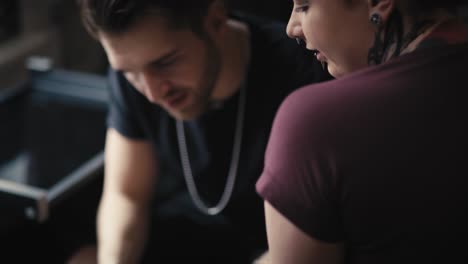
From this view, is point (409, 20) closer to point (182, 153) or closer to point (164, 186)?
point (182, 153)

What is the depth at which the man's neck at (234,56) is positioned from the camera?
1.00m

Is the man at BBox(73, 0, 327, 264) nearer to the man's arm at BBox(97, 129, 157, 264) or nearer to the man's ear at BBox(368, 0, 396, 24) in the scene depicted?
the man's arm at BBox(97, 129, 157, 264)

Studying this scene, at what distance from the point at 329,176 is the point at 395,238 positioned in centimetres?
8

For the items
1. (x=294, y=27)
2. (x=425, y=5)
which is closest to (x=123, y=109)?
(x=294, y=27)

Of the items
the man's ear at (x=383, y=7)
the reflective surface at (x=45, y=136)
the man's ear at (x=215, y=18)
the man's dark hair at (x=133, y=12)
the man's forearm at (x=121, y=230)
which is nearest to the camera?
the man's ear at (x=383, y=7)

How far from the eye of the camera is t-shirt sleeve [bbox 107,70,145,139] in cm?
109

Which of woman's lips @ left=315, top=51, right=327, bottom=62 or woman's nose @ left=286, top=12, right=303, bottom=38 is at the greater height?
woman's nose @ left=286, top=12, right=303, bottom=38

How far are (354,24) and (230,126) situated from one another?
0.52 meters

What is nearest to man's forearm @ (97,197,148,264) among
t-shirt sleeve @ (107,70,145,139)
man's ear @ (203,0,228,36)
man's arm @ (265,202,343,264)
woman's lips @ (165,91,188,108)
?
t-shirt sleeve @ (107,70,145,139)

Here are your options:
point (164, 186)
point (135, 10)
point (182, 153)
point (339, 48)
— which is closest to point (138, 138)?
point (182, 153)

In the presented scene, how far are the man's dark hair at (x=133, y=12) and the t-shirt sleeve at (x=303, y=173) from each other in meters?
0.36

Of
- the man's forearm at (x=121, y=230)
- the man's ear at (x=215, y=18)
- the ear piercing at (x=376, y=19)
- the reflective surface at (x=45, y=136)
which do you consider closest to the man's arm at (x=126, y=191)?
the man's forearm at (x=121, y=230)

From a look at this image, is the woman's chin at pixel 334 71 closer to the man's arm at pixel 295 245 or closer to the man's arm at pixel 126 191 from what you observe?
the man's arm at pixel 295 245

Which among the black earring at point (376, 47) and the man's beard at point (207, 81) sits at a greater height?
the black earring at point (376, 47)
